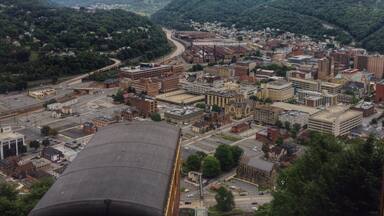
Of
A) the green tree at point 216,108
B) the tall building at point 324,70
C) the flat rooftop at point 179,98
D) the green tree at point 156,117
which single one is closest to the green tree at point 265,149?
the green tree at point 156,117

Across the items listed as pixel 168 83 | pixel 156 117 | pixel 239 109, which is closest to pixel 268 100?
pixel 239 109

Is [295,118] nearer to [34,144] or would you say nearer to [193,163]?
[193,163]

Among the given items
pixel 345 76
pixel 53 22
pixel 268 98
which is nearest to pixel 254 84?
pixel 268 98

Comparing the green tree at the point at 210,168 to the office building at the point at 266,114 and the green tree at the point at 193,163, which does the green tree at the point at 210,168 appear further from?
the office building at the point at 266,114

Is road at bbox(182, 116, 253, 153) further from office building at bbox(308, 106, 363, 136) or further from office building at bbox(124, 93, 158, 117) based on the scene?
office building at bbox(124, 93, 158, 117)

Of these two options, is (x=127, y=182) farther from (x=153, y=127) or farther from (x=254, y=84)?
(x=254, y=84)

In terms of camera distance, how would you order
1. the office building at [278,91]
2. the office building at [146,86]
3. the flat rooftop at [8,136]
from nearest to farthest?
the flat rooftop at [8,136]
the office building at [278,91]
the office building at [146,86]
